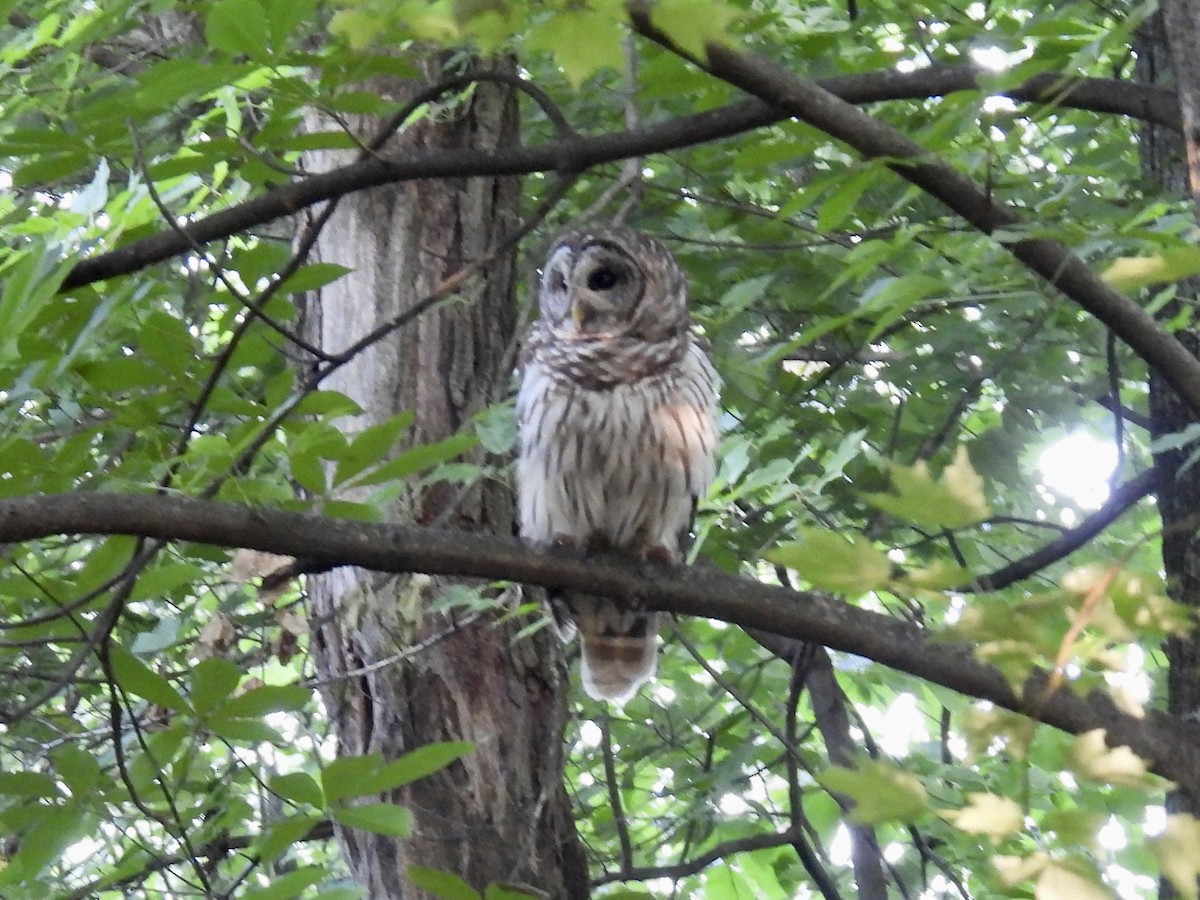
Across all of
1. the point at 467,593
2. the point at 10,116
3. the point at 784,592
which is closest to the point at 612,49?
the point at 784,592

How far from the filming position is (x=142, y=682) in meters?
1.90

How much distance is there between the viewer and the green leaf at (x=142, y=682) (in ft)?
6.18

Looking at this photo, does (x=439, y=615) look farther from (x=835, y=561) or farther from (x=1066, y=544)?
(x=835, y=561)

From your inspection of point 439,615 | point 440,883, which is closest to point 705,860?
point 439,615

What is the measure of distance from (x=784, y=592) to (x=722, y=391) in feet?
4.71

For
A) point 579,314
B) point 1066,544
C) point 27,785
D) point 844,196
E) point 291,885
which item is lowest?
point 291,885

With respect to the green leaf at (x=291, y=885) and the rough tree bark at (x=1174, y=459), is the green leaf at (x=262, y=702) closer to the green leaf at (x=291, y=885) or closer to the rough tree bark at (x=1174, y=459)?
the green leaf at (x=291, y=885)

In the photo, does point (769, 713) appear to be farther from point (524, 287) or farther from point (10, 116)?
point (10, 116)

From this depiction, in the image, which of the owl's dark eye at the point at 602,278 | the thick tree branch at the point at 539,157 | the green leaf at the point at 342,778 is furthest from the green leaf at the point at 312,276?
the owl's dark eye at the point at 602,278

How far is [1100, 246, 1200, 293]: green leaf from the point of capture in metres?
1.02

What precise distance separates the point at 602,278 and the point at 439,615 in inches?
30.8

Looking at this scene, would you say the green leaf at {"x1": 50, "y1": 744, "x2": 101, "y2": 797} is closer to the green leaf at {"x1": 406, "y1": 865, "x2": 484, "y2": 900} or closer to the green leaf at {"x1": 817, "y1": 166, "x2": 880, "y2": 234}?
the green leaf at {"x1": 406, "y1": 865, "x2": 484, "y2": 900}

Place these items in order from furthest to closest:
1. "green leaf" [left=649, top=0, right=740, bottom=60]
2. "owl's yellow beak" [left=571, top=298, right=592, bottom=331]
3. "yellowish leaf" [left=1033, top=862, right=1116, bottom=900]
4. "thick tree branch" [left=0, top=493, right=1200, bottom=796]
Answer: "owl's yellow beak" [left=571, top=298, right=592, bottom=331] → "thick tree branch" [left=0, top=493, right=1200, bottom=796] → "green leaf" [left=649, top=0, right=740, bottom=60] → "yellowish leaf" [left=1033, top=862, right=1116, bottom=900]

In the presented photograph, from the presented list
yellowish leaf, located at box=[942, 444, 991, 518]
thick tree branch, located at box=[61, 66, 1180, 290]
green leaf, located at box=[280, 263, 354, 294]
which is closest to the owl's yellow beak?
thick tree branch, located at box=[61, 66, 1180, 290]
